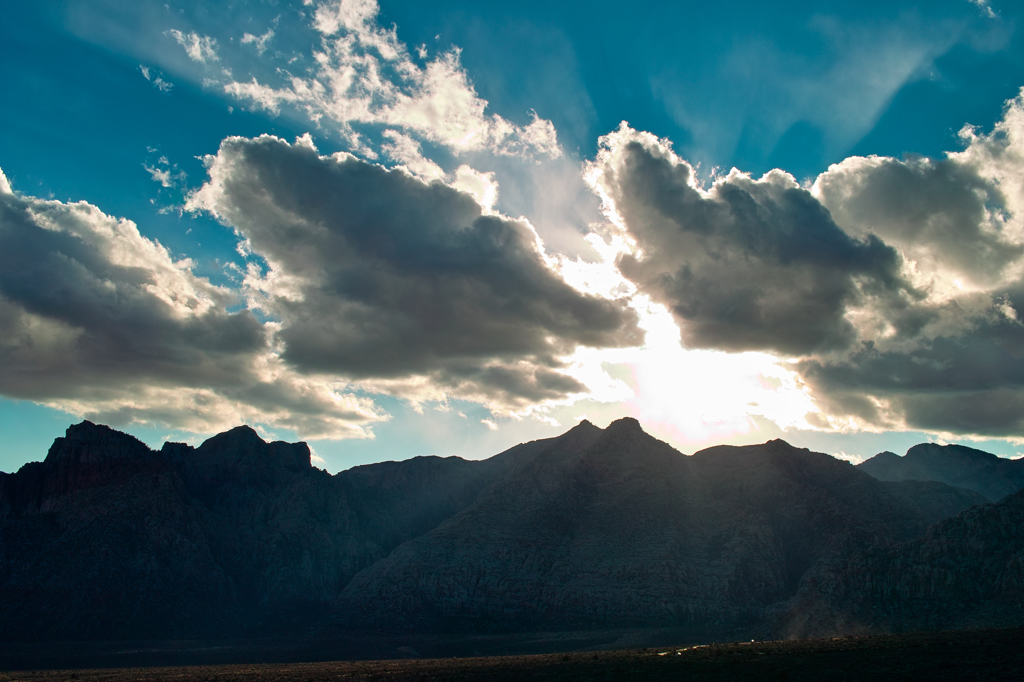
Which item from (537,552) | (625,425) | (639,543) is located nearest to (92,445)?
(537,552)

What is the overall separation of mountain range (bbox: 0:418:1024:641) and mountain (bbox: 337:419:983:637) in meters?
0.48

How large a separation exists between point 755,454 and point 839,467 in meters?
21.7

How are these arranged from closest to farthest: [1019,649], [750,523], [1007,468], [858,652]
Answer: [1019,649], [858,652], [750,523], [1007,468]

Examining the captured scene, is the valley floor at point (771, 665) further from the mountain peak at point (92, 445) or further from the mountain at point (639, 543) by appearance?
the mountain peak at point (92, 445)

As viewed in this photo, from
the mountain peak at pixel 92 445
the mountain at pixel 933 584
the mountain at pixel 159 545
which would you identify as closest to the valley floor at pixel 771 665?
the mountain at pixel 933 584

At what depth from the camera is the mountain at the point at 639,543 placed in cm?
13100

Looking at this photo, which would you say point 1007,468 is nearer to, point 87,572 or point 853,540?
point 853,540

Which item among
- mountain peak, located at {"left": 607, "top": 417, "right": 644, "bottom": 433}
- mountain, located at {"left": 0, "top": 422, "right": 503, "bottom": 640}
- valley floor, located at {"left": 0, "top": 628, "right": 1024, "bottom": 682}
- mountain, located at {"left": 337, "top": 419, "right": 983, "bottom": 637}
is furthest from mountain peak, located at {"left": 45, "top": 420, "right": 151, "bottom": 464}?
mountain peak, located at {"left": 607, "top": 417, "right": 644, "bottom": 433}

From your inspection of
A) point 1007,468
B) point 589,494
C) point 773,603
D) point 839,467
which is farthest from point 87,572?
point 1007,468

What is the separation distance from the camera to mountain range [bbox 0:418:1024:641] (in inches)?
4333

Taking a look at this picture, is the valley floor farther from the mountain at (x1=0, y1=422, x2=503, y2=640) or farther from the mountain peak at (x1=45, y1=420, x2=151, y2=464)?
the mountain peak at (x1=45, y1=420, x2=151, y2=464)

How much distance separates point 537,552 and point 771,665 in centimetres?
9656

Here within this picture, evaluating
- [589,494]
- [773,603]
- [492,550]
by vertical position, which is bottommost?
[773,603]

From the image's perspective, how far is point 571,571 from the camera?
5571 inches
